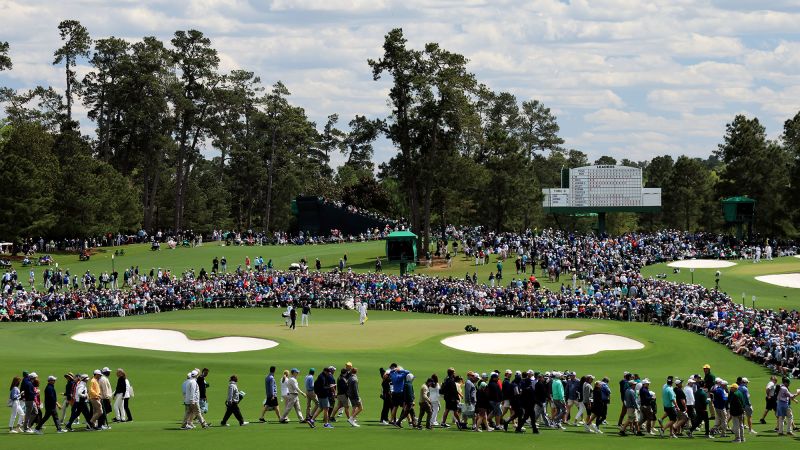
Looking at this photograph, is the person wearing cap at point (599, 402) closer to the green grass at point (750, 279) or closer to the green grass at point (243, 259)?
the green grass at point (750, 279)

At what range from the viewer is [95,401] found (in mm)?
25703

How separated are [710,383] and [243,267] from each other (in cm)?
5371

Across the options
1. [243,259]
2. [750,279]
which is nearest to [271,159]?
[243,259]

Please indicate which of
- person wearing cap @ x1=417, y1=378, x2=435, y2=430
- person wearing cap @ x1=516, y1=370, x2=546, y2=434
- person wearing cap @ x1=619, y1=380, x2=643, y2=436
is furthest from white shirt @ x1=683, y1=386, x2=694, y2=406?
person wearing cap @ x1=417, y1=378, x2=435, y2=430

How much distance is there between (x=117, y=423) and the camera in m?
27.1

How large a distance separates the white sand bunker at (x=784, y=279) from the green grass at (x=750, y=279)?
697 millimetres

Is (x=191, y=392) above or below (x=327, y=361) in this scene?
above

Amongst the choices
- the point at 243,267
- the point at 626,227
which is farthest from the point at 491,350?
the point at 626,227

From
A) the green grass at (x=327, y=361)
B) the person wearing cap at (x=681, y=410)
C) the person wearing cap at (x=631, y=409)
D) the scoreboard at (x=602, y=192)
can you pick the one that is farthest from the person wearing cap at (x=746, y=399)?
the scoreboard at (x=602, y=192)

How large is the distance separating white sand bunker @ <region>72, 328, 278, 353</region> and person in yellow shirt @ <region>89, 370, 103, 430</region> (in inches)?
675

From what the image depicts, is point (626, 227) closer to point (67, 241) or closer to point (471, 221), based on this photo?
point (471, 221)

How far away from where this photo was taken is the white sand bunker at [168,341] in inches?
1740

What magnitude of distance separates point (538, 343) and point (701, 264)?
33.2m

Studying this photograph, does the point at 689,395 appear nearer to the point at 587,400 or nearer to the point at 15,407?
the point at 587,400
